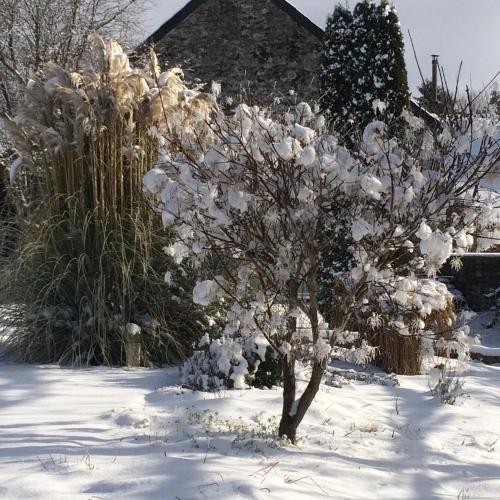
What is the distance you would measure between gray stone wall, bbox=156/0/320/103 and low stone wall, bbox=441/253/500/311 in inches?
255

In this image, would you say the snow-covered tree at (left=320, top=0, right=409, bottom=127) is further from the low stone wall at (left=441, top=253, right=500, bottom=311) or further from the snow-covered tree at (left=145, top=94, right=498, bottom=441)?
the snow-covered tree at (left=145, top=94, right=498, bottom=441)

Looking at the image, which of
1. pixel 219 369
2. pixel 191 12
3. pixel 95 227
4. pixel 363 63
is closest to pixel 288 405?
pixel 219 369

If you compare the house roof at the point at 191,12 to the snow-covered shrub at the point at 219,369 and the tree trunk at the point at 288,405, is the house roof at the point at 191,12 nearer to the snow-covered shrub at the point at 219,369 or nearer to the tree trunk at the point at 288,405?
the snow-covered shrub at the point at 219,369

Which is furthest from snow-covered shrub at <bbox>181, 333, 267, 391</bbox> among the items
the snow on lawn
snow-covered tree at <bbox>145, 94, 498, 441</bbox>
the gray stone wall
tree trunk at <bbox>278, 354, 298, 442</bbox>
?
the gray stone wall

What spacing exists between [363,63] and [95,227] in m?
4.92

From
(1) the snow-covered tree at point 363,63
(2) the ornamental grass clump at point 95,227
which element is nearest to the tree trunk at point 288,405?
(2) the ornamental grass clump at point 95,227

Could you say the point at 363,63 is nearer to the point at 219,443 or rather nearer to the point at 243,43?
the point at 219,443

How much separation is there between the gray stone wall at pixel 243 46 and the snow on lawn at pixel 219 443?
1282cm

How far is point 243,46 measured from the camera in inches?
692

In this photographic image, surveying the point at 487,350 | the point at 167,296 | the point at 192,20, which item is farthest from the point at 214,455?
the point at 192,20

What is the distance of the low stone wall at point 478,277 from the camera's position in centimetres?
1241

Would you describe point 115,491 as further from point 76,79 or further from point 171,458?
point 76,79

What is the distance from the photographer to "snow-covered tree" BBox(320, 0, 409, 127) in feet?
29.5

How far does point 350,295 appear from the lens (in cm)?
368
